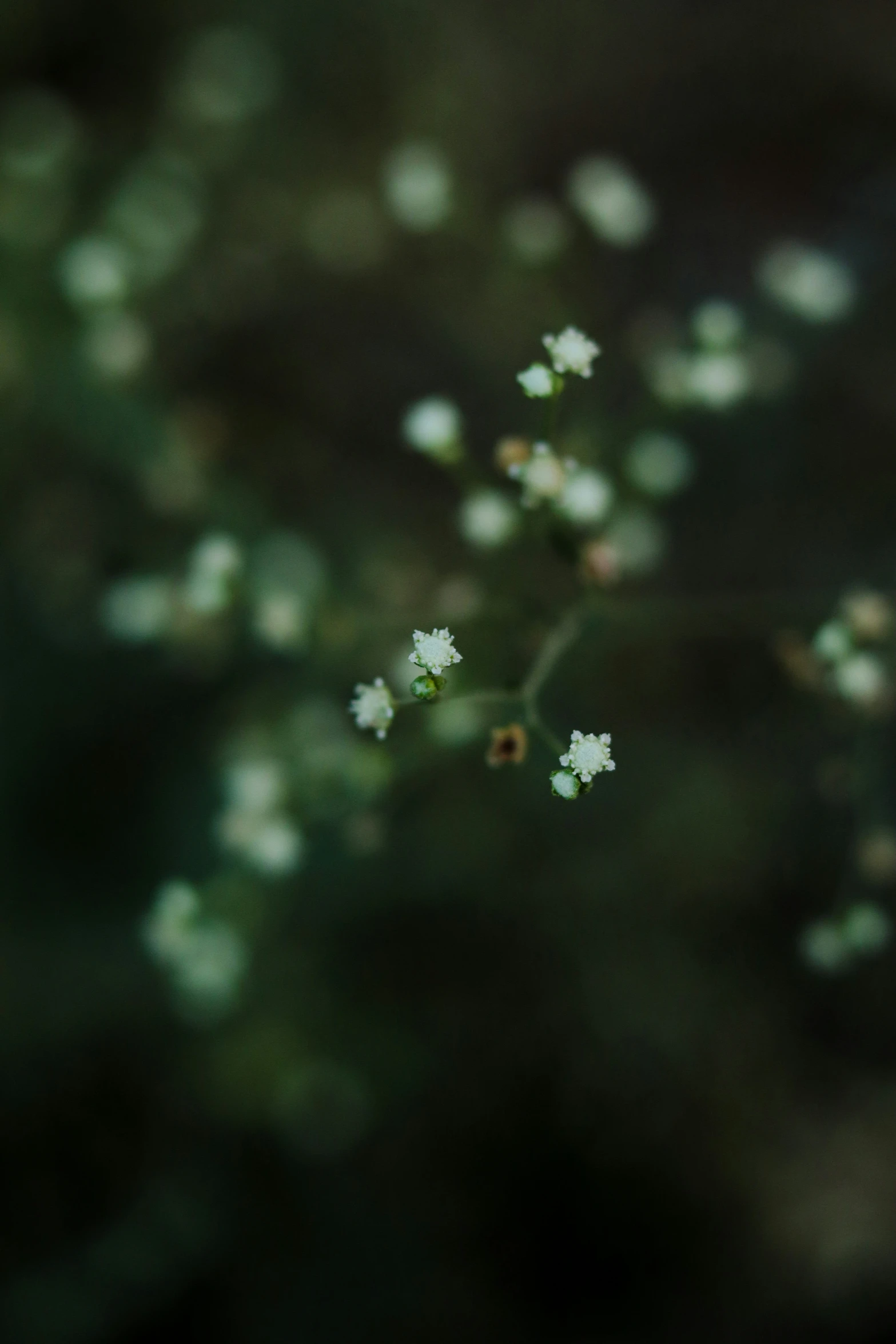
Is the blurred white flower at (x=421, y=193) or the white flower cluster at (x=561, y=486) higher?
the blurred white flower at (x=421, y=193)

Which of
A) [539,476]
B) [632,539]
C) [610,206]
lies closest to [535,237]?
[610,206]

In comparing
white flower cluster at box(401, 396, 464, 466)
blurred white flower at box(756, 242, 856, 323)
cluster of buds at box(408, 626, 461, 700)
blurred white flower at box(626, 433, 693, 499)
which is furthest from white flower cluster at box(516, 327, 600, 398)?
blurred white flower at box(756, 242, 856, 323)

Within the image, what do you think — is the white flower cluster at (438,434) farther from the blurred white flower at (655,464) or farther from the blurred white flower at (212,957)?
the blurred white flower at (212,957)

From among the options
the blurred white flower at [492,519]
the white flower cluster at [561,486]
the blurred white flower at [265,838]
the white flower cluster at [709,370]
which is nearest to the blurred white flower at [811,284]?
the white flower cluster at [709,370]

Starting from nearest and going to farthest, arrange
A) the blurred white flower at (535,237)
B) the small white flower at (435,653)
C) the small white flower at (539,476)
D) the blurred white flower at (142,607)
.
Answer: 1. the small white flower at (435,653)
2. the small white flower at (539,476)
3. the blurred white flower at (142,607)
4. the blurred white flower at (535,237)

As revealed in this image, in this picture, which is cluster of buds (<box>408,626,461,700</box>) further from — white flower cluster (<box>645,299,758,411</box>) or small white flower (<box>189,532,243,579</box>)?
white flower cluster (<box>645,299,758,411</box>)

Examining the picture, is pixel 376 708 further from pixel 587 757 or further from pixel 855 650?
pixel 855 650
